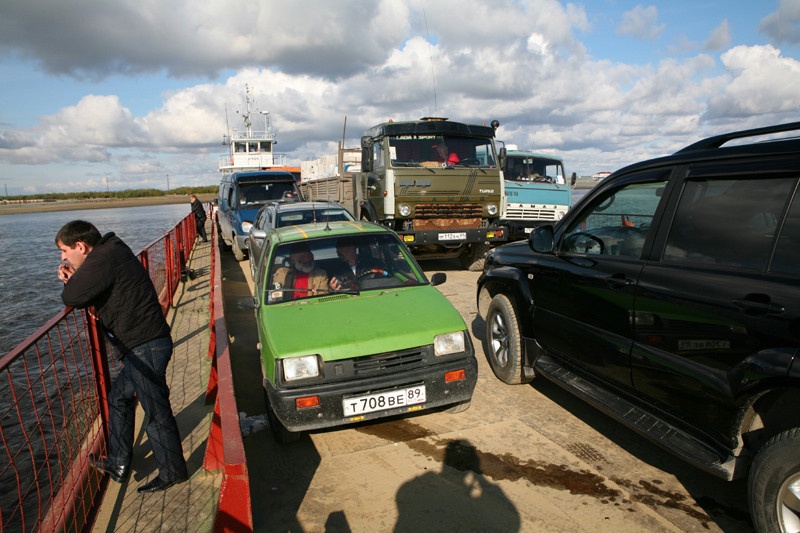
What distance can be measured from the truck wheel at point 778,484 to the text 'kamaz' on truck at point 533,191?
34.4ft

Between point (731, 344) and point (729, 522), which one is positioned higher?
point (731, 344)

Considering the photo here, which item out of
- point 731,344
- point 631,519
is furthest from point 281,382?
point 731,344

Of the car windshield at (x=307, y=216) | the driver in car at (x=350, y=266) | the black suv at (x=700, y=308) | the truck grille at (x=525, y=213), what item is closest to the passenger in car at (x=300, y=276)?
the driver in car at (x=350, y=266)

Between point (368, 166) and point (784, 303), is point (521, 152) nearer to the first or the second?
point (368, 166)

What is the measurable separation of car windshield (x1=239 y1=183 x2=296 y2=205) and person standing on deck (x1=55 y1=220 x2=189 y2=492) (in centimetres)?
992

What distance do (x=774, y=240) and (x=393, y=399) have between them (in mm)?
2397

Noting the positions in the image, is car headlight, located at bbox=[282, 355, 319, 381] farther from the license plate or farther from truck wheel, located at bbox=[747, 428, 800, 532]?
truck wheel, located at bbox=[747, 428, 800, 532]

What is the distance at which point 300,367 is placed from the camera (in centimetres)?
343

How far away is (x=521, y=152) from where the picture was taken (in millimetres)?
13562

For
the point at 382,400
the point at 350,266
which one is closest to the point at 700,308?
the point at 382,400

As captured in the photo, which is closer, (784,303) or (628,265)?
(784,303)

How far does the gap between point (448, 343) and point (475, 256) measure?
7332 mm

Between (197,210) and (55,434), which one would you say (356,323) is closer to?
(55,434)

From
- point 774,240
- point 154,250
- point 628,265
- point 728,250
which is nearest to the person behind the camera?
point 774,240
